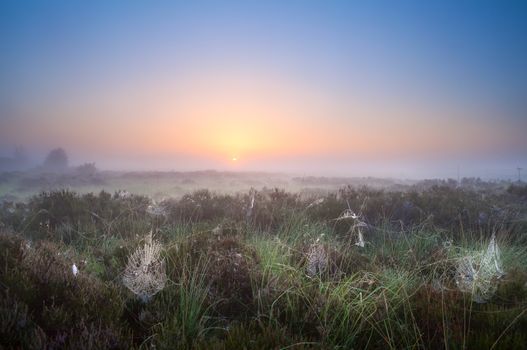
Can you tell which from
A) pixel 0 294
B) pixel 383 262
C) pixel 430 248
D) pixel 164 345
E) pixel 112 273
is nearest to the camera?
pixel 164 345

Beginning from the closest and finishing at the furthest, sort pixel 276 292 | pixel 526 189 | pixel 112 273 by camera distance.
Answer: pixel 276 292 < pixel 112 273 < pixel 526 189

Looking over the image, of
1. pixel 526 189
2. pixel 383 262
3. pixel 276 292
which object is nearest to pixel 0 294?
pixel 276 292

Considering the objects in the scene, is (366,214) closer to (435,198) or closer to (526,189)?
(435,198)

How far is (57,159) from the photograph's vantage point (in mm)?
57875

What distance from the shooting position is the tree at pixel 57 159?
187ft

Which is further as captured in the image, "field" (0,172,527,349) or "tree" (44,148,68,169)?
"tree" (44,148,68,169)

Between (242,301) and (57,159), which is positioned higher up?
(57,159)

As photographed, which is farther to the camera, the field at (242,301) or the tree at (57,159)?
the tree at (57,159)

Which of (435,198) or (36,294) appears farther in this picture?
(435,198)

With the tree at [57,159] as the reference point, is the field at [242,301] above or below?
below

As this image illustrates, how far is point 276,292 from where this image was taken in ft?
13.0

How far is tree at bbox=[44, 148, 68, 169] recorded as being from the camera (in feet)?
187

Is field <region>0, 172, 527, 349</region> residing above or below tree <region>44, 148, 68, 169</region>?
below

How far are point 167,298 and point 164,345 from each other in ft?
3.23
